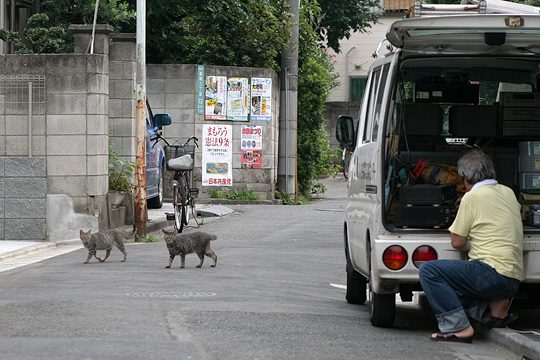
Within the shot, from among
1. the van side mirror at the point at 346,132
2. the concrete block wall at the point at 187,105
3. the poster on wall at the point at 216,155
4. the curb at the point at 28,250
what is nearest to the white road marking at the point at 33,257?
the curb at the point at 28,250

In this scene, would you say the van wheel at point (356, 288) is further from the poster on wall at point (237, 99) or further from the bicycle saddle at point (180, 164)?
the poster on wall at point (237, 99)

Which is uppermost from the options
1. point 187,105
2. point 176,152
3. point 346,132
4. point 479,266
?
point 187,105

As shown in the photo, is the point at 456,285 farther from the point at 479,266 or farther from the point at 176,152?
the point at 176,152

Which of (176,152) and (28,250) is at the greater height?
(176,152)

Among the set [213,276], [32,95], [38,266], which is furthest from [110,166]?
[213,276]

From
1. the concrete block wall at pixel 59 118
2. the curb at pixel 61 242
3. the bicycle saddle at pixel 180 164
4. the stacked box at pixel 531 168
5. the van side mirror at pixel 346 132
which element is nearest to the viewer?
the stacked box at pixel 531 168

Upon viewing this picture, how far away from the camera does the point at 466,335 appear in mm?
9453

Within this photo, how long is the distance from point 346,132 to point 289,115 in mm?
17552

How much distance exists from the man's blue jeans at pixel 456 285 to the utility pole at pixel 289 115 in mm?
19462

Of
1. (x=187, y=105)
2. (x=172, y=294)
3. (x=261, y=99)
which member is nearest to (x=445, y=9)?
(x=172, y=294)

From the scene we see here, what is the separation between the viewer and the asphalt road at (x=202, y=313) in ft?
28.4

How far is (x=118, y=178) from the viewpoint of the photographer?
64.4 ft

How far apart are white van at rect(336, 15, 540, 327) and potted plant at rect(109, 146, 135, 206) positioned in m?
8.09

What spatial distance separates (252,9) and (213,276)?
16.5 meters
